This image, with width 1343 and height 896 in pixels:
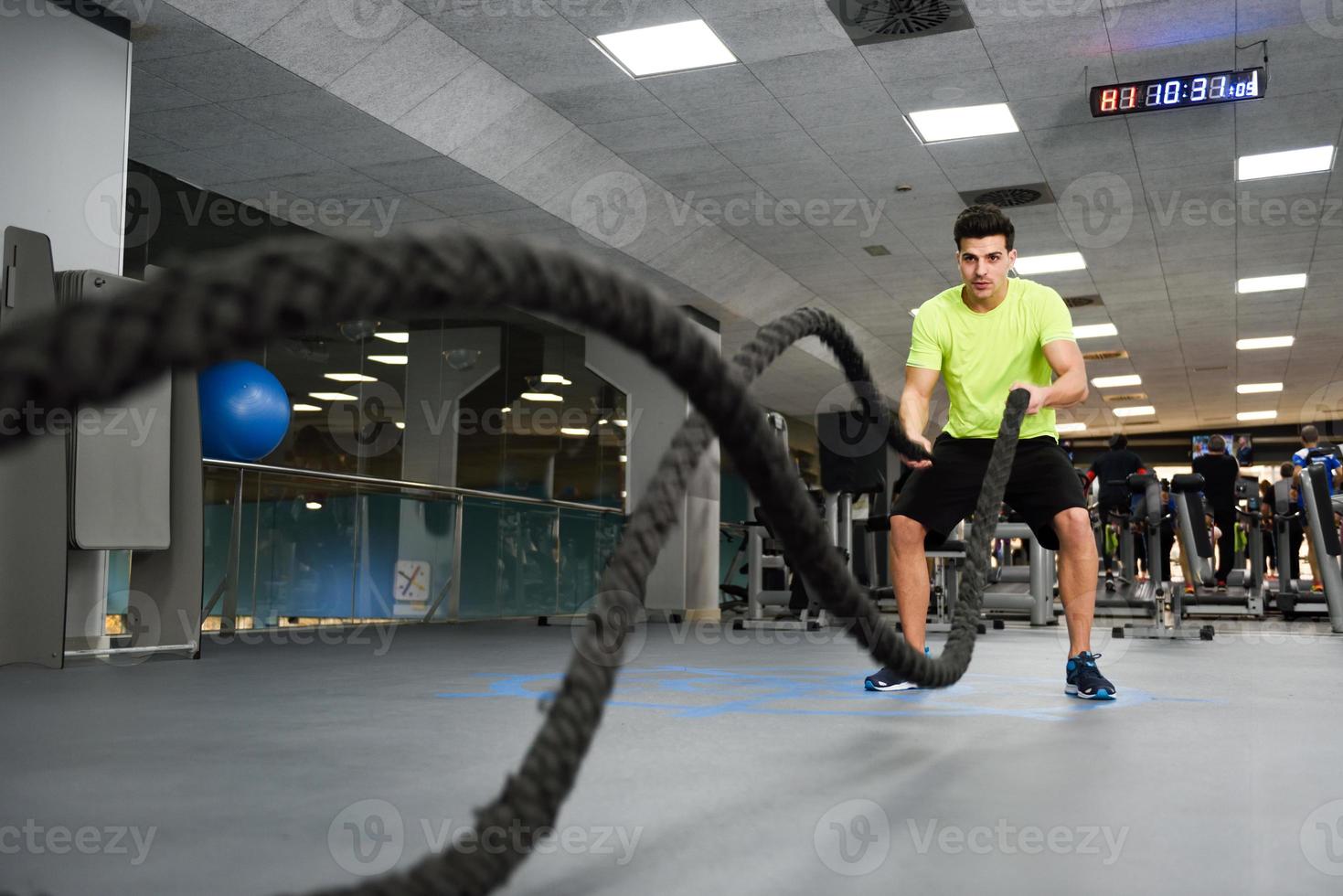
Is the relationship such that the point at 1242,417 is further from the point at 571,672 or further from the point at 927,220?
the point at 571,672

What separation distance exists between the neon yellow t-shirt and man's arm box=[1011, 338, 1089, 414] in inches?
1.3

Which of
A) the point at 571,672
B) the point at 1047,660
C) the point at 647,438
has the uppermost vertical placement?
the point at 647,438

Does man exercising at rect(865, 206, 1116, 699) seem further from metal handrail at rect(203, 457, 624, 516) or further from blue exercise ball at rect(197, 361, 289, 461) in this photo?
metal handrail at rect(203, 457, 624, 516)

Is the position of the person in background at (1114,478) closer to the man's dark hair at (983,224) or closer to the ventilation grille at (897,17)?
the ventilation grille at (897,17)

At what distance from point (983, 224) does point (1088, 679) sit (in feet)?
4.25

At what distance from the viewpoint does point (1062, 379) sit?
2.95m

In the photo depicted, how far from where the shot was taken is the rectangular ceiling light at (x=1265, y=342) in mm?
12469

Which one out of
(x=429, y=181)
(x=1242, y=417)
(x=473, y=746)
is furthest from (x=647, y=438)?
(x=1242, y=417)

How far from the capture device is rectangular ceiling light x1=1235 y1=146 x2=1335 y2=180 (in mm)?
7141

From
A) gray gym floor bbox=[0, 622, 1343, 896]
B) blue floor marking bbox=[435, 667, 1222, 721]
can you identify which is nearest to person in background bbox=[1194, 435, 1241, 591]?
gray gym floor bbox=[0, 622, 1343, 896]

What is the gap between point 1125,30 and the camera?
5594mm

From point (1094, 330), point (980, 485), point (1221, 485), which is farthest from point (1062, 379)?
point (1094, 330)

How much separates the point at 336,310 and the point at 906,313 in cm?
1120

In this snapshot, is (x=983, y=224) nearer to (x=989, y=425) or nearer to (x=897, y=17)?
(x=989, y=425)
